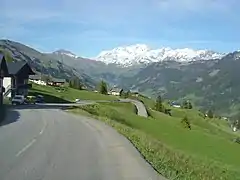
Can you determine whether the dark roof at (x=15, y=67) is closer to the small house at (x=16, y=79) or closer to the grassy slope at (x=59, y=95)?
the small house at (x=16, y=79)

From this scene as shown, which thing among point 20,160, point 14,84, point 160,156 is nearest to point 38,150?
point 20,160

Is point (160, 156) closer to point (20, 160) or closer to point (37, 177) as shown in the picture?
point (20, 160)

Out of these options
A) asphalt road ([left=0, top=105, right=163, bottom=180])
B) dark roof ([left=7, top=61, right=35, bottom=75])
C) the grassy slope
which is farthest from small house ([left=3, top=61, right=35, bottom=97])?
asphalt road ([left=0, top=105, right=163, bottom=180])

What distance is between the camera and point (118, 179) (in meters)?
13.5

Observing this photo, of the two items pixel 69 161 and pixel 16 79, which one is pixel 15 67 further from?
pixel 69 161

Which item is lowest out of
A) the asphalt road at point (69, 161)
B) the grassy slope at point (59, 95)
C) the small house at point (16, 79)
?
the asphalt road at point (69, 161)

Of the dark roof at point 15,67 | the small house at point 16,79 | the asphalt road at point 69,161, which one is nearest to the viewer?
the asphalt road at point 69,161

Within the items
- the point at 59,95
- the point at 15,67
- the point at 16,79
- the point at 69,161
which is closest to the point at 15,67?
the point at 15,67

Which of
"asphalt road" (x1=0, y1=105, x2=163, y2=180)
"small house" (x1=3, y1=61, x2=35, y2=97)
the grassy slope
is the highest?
"small house" (x1=3, y1=61, x2=35, y2=97)

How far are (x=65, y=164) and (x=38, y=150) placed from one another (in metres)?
4.63

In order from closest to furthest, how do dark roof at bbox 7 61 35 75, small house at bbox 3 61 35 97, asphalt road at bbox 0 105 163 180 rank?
asphalt road at bbox 0 105 163 180 < small house at bbox 3 61 35 97 < dark roof at bbox 7 61 35 75

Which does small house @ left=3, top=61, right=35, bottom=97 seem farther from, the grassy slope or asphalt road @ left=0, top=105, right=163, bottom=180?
asphalt road @ left=0, top=105, right=163, bottom=180

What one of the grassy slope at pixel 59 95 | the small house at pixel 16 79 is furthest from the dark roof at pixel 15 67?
the grassy slope at pixel 59 95

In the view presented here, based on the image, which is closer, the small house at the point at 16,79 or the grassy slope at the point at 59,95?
the small house at the point at 16,79
